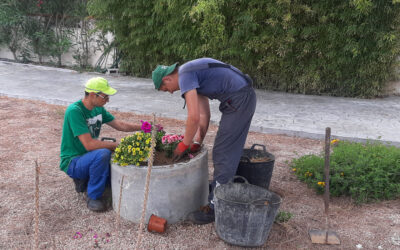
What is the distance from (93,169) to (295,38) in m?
6.64

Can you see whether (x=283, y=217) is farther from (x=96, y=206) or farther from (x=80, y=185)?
(x=80, y=185)

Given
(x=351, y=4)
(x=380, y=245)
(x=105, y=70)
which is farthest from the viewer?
(x=105, y=70)

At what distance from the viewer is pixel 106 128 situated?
6215 millimetres

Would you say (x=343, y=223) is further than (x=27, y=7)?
No

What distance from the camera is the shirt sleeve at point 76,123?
3239mm

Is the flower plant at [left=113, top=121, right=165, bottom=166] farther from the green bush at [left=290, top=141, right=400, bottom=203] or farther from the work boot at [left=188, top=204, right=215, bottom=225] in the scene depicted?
the green bush at [left=290, top=141, right=400, bottom=203]

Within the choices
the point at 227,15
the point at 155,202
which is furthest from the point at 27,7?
the point at 155,202

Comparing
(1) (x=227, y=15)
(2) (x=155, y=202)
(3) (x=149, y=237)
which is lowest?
(3) (x=149, y=237)

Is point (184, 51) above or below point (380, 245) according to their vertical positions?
above

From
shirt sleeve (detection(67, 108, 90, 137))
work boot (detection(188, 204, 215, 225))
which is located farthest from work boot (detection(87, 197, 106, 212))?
work boot (detection(188, 204, 215, 225))

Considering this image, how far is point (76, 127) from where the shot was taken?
3240mm

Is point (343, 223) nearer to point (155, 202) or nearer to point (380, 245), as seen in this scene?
point (380, 245)

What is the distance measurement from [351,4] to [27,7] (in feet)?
35.3

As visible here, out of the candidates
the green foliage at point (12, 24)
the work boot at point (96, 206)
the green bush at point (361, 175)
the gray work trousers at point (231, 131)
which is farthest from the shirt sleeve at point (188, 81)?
the green foliage at point (12, 24)
